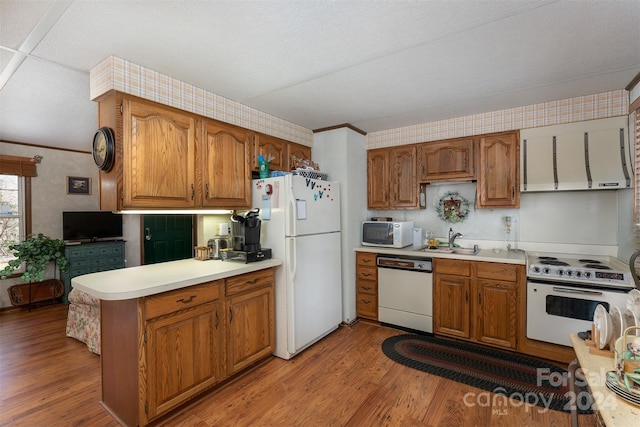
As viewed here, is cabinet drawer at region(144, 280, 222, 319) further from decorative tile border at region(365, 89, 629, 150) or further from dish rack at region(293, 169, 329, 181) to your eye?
decorative tile border at region(365, 89, 629, 150)

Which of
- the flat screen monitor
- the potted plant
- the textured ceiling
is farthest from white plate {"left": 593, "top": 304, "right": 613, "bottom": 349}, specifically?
the flat screen monitor

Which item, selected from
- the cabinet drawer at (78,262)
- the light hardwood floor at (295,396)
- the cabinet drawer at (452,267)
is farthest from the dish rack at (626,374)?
the cabinet drawer at (78,262)

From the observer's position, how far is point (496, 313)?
9.46ft

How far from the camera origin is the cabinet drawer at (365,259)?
141 inches

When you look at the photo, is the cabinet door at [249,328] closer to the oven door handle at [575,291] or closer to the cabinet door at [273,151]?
the cabinet door at [273,151]

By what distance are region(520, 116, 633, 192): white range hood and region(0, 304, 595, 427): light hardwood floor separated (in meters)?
1.93

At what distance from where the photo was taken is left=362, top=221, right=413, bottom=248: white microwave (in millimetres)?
3449

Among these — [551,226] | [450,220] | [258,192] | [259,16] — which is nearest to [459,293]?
[450,220]

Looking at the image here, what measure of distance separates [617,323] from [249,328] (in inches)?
90.8

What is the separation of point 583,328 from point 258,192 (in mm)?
3089

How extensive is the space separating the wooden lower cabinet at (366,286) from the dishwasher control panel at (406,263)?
12 cm

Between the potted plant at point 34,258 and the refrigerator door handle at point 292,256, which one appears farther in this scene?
the potted plant at point 34,258

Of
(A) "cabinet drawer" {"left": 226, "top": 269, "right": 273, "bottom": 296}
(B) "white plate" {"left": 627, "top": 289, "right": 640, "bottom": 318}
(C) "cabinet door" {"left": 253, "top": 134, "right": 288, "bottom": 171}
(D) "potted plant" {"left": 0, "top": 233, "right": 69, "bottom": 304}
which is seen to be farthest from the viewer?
(D) "potted plant" {"left": 0, "top": 233, "right": 69, "bottom": 304}

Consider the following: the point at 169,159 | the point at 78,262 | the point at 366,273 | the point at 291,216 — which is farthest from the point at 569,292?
the point at 78,262
